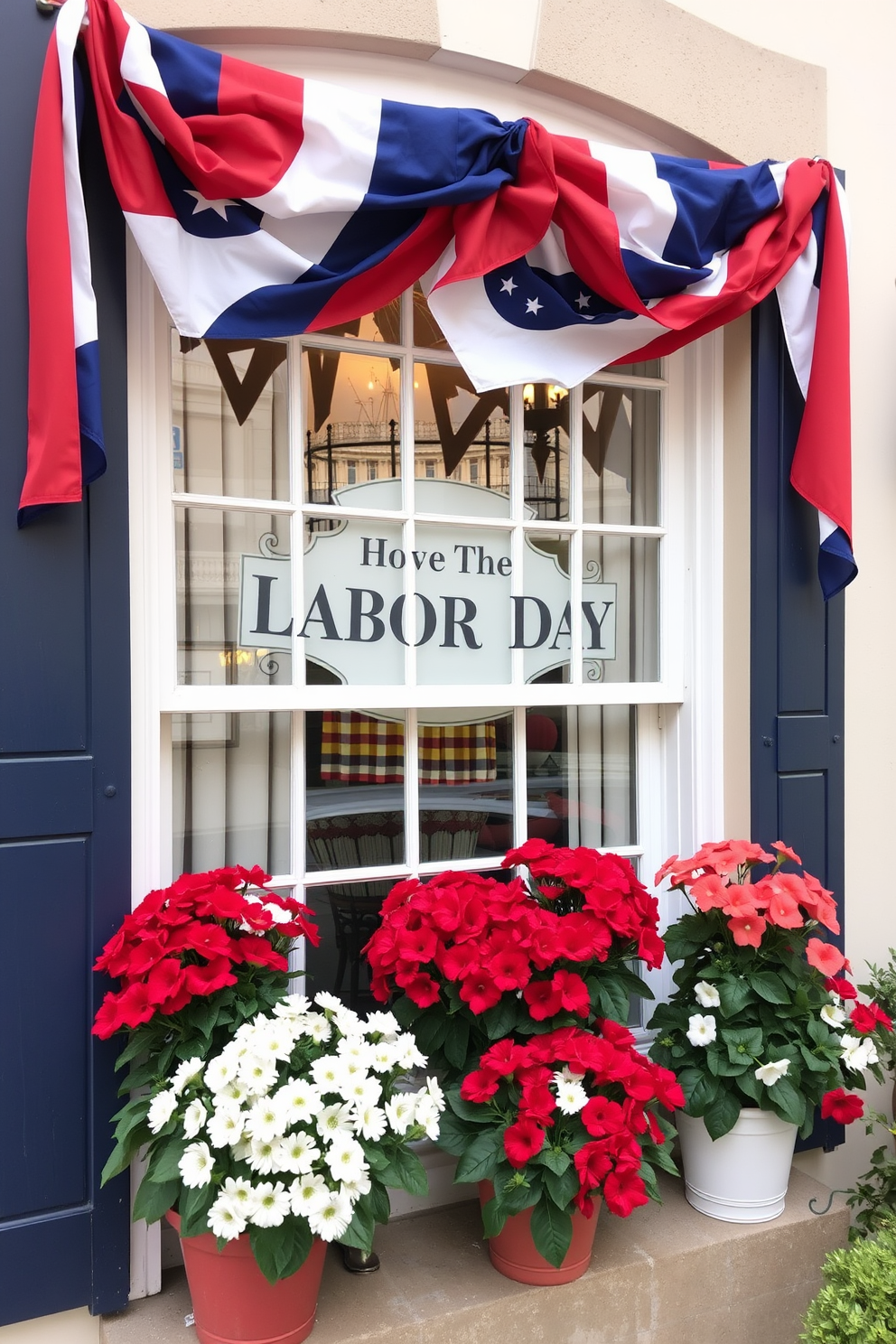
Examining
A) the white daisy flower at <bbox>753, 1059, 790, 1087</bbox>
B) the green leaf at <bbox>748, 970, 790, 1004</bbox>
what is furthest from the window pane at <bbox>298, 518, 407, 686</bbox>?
the white daisy flower at <bbox>753, 1059, 790, 1087</bbox>

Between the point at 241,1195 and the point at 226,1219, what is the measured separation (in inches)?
1.8

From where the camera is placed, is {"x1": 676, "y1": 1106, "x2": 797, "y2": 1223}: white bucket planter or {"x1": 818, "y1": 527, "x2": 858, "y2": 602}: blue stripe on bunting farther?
{"x1": 818, "y1": 527, "x2": 858, "y2": 602}: blue stripe on bunting

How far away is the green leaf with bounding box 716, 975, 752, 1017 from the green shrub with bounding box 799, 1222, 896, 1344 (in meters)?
0.52

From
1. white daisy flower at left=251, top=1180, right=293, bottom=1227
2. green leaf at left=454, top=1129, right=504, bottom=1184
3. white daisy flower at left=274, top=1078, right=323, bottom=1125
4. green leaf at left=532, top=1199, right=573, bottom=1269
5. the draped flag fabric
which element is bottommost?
green leaf at left=532, top=1199, right=573, bottom=1269

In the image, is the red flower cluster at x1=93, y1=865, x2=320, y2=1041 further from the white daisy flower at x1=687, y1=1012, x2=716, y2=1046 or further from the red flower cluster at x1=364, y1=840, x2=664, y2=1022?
the white daisy flower at x1=687, y1=1012, x2=716, y2=1046

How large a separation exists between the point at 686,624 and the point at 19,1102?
6.71ft

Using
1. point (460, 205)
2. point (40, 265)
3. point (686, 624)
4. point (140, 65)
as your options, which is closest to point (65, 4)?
point (140, 65)

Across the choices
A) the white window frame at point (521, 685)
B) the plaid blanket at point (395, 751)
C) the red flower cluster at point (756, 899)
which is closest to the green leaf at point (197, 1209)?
the white window frame at point (521, 685)

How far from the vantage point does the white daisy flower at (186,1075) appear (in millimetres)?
1785

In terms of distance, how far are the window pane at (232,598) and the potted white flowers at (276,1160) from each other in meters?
0.80

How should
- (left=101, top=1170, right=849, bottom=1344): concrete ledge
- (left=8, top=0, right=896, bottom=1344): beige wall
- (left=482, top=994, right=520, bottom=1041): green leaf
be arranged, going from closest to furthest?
1. (left=101, top=1170, right=849, bottom=1344): concrete ledge
2. (left=482, top=994, right=520, bottom=1041): green leaf
3. (left=8, top=0, right=896, bottom=1344): beige wall

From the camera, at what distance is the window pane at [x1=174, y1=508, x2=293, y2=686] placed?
7.40 feet

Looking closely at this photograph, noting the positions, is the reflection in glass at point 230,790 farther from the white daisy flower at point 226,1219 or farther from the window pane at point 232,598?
the white daisy flower at point 226,1219

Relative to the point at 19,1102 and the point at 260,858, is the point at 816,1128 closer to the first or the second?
the point at 260,858
